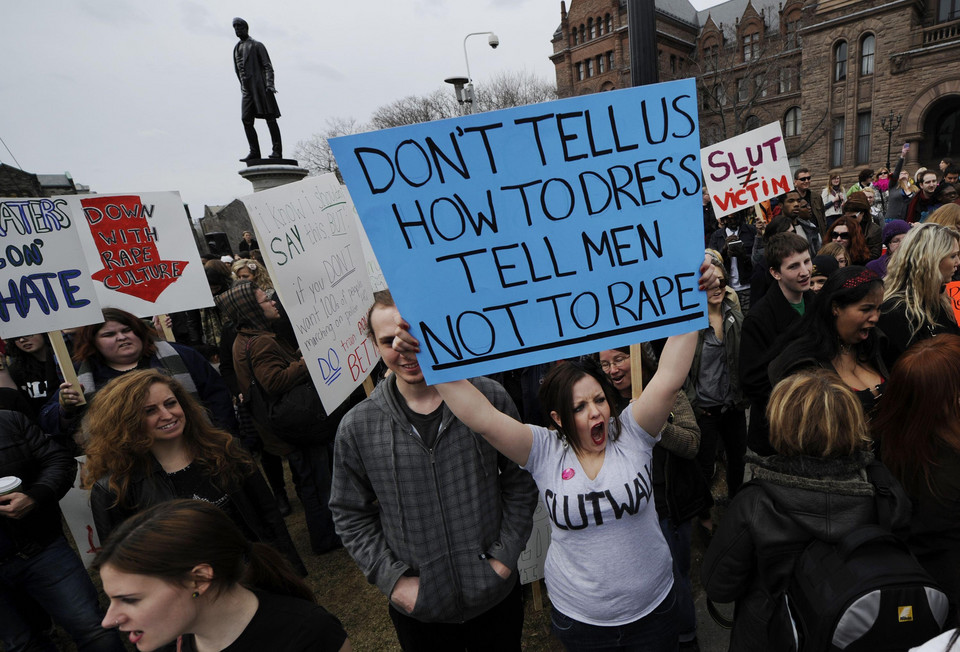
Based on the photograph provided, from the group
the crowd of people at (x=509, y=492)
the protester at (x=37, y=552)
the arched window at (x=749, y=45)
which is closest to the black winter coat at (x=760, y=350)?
the crowd of people at (x=509, y=492)

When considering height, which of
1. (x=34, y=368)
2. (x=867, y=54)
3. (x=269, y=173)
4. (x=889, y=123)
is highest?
(x=867, y=54)

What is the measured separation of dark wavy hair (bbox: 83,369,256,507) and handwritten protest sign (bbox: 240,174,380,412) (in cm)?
55

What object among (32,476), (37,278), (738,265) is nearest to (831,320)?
(32,476)

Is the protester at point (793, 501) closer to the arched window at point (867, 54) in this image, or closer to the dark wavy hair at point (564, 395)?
the dark wavy hair at point (564, 395)

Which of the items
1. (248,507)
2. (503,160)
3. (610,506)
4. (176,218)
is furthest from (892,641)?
(176,218)

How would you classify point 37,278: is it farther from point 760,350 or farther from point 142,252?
point 760,350

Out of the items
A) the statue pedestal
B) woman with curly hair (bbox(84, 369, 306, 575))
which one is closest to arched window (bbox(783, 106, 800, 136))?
the statue pedestal

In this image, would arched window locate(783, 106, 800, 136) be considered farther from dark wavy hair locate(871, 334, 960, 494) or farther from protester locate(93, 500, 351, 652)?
protester locate(93, 500, 351, 652)

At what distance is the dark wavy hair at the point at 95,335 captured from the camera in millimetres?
2766

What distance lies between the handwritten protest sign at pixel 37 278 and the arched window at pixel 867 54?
117 feet

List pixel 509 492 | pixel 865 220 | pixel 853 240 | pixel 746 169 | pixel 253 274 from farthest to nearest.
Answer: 1. pixel 865 220
2. pixel 253 274
3. pixel 853 240
4. pixel 746 169
5. pixel 509 492

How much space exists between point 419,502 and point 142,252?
303 centimetres

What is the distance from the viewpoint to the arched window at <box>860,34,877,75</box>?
2584cm

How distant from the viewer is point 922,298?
8.79 feet
